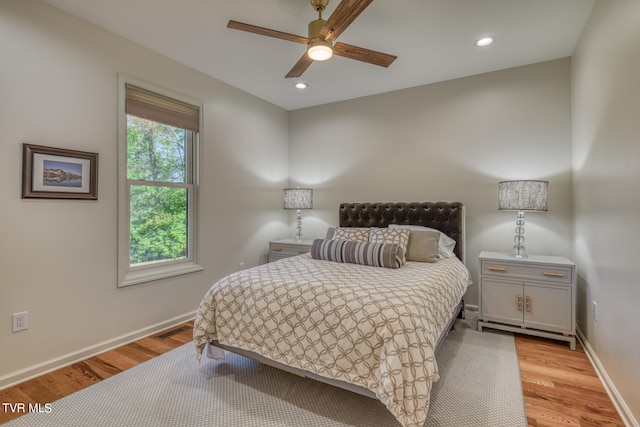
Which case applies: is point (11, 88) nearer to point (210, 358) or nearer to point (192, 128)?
point (192, 128)

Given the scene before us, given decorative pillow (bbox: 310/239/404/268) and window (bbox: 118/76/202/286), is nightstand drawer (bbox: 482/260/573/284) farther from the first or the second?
window (bbox: 118/76/202/286)

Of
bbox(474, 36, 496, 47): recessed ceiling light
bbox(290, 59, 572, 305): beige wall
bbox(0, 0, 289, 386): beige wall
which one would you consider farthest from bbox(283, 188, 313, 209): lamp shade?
bbox(474, 36, 496, 47): recessed ceiling light

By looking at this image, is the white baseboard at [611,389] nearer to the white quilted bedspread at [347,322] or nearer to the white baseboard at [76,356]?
the white quilted bedspread at [347,322]

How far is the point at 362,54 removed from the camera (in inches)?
91.7

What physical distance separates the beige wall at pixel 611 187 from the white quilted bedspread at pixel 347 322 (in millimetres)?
969

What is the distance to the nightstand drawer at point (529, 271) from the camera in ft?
8.75

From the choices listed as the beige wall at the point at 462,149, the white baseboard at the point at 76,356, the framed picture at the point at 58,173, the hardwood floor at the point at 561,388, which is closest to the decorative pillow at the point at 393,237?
the beige wall at the point at 462,149

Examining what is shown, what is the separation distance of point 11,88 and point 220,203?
1.96 meters

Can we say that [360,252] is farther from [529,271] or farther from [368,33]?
[368,33]

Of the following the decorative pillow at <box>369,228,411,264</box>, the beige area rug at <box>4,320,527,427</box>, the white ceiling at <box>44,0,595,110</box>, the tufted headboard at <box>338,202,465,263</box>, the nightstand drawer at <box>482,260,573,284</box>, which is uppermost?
the white ceiling at <box>44,0,595,110</box>

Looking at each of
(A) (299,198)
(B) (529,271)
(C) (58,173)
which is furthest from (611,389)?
(C) (58,173)

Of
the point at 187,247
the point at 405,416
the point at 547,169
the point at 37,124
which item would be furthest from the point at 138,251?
the point at 547,169

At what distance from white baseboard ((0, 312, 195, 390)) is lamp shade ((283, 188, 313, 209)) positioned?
194 cm

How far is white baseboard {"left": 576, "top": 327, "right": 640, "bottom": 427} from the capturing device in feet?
5.61
